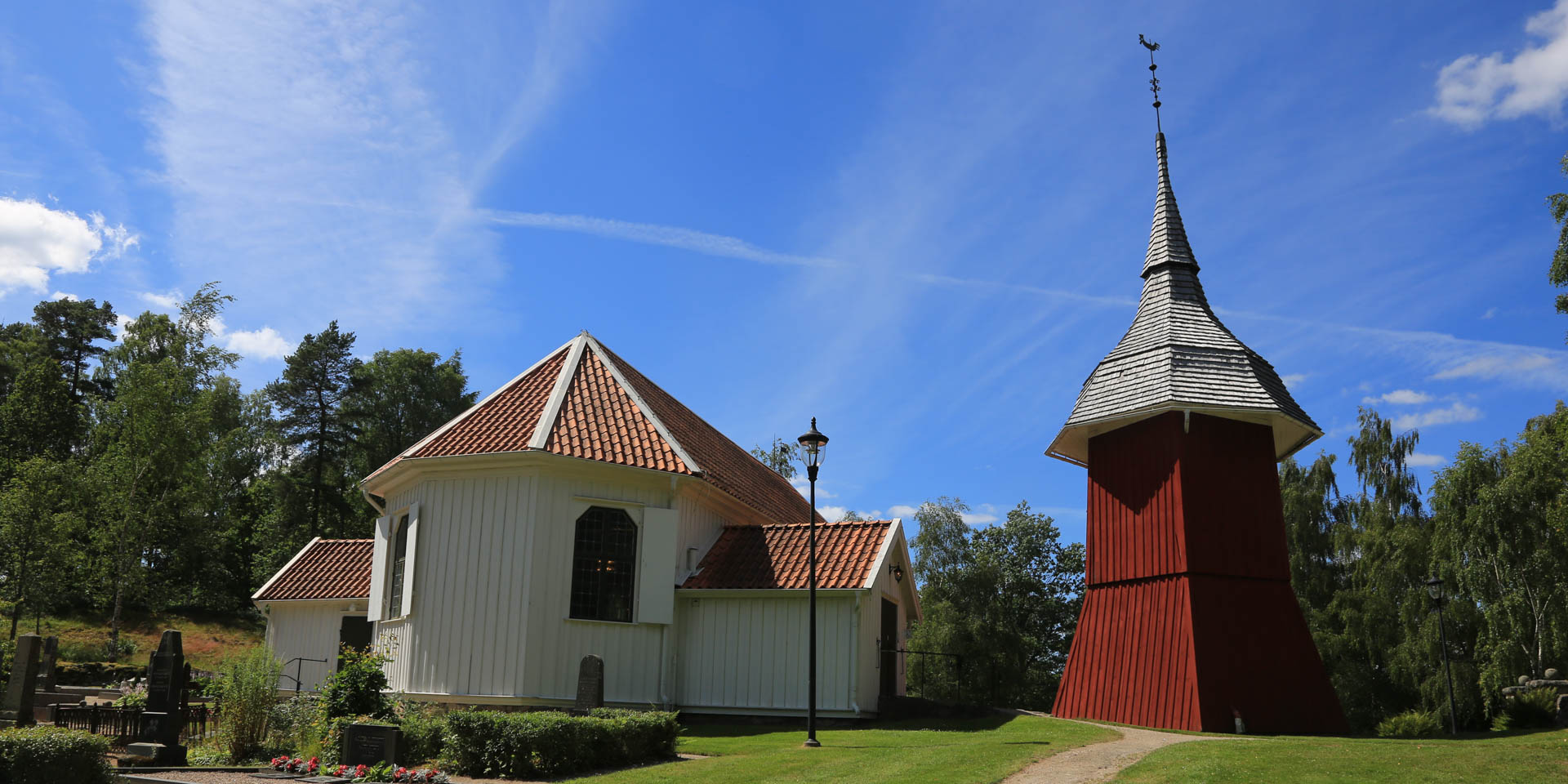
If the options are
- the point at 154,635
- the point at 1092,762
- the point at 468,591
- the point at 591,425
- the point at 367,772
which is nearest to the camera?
the point at 367,772

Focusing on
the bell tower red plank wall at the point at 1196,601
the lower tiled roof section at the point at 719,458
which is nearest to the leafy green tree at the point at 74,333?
the lower tiled roof section at the point at 719,458

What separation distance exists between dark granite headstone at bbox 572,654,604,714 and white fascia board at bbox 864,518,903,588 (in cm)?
483

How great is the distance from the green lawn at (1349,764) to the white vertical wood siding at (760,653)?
626cm

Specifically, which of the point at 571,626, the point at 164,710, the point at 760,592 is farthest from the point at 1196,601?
the point at 164,710

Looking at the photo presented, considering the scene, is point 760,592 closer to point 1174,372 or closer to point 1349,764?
point 1174,372

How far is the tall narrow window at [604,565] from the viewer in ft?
56.6

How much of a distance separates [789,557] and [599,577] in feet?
11.8

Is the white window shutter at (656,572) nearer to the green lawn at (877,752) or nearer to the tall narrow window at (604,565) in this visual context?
the tall narrow window at (604,565)

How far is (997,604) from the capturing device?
42.5 metres

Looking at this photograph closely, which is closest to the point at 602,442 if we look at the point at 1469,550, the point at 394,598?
the point at 394,598

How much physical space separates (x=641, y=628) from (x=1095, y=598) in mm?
9201

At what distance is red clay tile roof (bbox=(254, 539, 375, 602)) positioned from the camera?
79.7 ft

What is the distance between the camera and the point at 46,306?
52.3 metres

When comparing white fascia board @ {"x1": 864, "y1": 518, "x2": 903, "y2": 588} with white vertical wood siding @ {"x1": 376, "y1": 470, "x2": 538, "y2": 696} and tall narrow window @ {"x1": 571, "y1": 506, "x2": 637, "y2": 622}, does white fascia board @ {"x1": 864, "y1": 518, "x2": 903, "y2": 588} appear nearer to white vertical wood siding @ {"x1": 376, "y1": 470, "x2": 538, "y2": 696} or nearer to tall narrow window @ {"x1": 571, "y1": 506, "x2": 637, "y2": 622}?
tall narrow window @ {"x1": 571, "y1": 506, "x2": 637, "y2": 622}
